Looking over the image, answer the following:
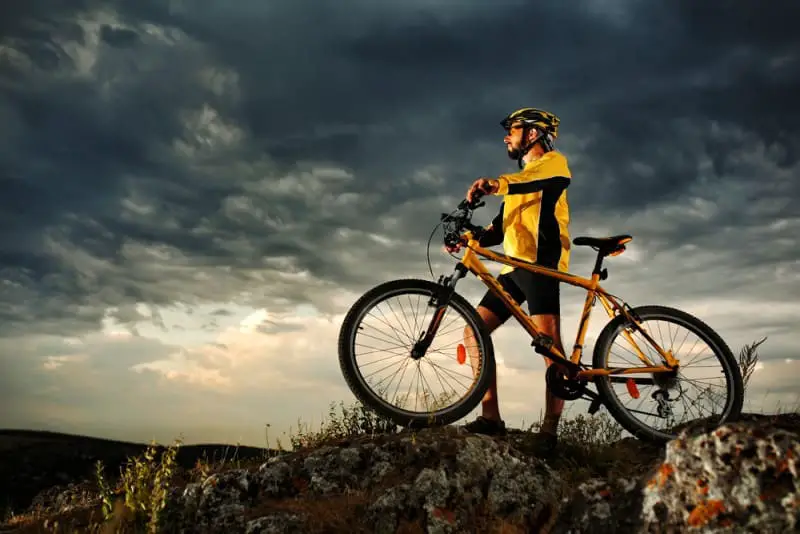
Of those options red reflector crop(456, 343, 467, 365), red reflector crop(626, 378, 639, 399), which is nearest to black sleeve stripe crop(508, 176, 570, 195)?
red reflector crop(456, 343, 467, 365)

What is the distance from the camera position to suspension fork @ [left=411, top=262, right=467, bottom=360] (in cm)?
598

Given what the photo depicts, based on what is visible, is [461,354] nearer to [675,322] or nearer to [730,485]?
[675,322]

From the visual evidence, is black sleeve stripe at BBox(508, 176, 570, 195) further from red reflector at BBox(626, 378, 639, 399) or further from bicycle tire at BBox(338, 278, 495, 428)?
red reflector at BBox(626, 378, 639, 399)

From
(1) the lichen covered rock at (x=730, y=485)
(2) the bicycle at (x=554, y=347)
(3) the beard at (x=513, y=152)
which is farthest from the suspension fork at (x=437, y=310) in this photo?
(1) the lichen covered rock at (x=730, y=485)

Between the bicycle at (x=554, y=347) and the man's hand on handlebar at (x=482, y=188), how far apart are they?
8 cm

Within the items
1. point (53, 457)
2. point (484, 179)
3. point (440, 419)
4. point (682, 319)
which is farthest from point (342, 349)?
point (53, 457)

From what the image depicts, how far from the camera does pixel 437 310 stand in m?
6.03

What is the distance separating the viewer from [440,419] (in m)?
5.98

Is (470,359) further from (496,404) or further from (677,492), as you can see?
(677,492)

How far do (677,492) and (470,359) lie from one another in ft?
10.5

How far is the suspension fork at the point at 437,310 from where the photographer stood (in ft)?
19.6

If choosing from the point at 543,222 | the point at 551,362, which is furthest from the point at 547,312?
the point at 543,222

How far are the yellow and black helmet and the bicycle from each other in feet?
3.68

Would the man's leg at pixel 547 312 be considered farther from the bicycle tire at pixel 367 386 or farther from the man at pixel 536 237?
the bicycle tire at pixel 367 386
